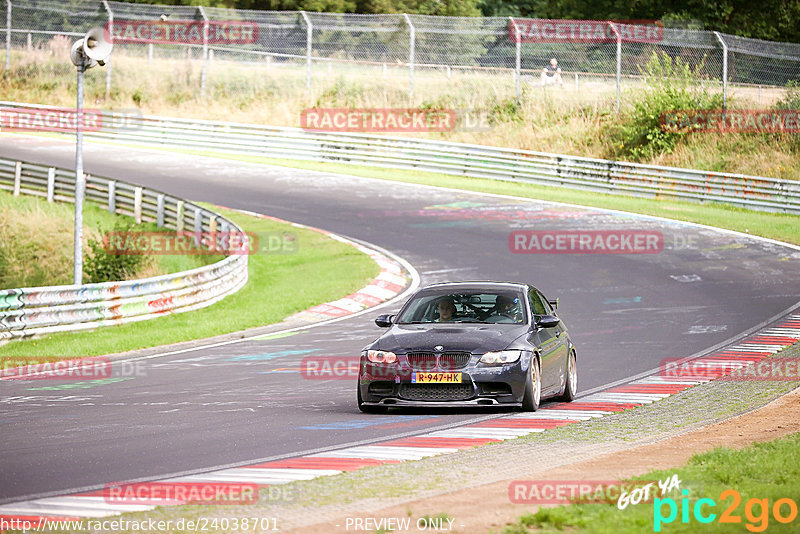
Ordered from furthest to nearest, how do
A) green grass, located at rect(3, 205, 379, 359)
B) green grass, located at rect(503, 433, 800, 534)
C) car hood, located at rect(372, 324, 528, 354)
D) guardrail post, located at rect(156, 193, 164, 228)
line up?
guardrail post, located at rect(156, 193, 164, 228)
green grass, located at rect(3, 205, 379, 359)
car hood, located at rect(372, 324, 528, 354)
green grass, located at rect(503, 433, 800, 534)

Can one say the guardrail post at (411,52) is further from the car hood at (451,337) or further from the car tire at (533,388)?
the car tire at (533,388)

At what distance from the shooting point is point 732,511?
6.43 metres

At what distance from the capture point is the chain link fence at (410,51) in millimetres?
37625

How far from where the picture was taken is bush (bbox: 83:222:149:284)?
2636 cm

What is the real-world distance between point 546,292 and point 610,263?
12.3ft

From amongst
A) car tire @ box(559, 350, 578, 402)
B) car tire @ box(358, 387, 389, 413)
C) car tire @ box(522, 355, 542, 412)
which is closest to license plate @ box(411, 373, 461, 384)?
car tire @ box(358, 387, 389, 413)

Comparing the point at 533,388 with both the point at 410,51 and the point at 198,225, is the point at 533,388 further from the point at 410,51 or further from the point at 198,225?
the point at 410,51

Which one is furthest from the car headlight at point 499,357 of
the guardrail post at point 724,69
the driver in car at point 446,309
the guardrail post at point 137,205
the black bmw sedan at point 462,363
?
the guardrail post at point 724,69

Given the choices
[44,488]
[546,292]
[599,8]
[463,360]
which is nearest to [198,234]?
[546,292]

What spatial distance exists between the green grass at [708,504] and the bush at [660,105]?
3190 centimetres

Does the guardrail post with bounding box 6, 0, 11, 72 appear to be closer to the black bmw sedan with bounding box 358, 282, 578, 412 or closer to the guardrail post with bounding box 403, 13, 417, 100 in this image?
the guardrail post with bounding box 403, 13, 417, 100

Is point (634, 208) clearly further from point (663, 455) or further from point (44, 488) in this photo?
point (44, 488)

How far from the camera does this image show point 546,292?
22.1 meters

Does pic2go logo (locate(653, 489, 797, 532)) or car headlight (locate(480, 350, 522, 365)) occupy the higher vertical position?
pic2go logo (locate(653, 489, 797, 532))
